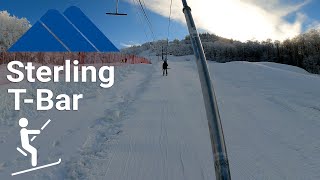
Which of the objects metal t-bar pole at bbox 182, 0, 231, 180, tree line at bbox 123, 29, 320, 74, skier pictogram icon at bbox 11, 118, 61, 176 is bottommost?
skier pictogram icon at bbox 11, 118, 61, 176

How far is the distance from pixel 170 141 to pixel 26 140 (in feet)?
13.0

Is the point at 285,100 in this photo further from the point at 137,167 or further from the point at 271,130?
the point at 137,167

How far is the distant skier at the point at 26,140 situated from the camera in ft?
25.1

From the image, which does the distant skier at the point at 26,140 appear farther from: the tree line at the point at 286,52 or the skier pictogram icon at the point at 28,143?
the tree line at the point at 286,52

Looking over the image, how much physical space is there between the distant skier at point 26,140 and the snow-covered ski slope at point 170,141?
191mm

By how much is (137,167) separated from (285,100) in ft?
34.8

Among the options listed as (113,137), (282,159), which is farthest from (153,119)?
(282,159)

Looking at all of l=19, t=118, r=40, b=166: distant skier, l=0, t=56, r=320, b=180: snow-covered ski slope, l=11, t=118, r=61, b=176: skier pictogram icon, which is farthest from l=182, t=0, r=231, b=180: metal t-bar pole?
l=19, t=118, r=40, b=166: distant skier

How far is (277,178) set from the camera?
21.0 feet

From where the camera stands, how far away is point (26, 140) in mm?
9141

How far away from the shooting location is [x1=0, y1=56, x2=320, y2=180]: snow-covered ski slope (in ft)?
22.0

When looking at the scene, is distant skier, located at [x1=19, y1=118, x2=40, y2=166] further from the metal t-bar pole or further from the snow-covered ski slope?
the metal t-bar pole

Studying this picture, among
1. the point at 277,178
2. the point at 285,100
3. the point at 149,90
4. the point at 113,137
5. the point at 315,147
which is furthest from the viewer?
the point at 149,90

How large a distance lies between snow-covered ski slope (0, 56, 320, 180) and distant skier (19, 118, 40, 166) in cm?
19
